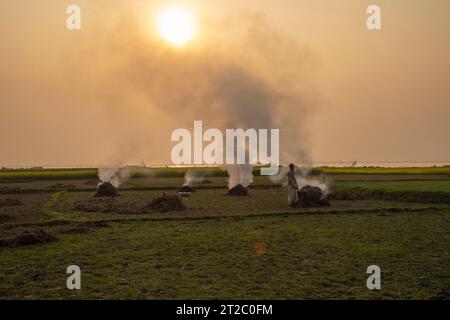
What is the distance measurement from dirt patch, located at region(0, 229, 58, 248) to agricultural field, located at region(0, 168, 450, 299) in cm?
5

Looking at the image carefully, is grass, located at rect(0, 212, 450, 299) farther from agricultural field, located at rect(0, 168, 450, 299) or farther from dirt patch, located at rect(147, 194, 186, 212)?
dirt patch, located at rect(147, 194, 186, 212)

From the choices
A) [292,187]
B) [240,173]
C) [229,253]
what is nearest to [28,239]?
[229,253]

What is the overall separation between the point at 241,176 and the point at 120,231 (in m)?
27.7

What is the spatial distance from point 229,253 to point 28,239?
8111 millimetres

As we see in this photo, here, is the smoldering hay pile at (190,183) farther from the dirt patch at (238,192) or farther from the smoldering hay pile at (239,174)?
the dirt patch at (238,192)

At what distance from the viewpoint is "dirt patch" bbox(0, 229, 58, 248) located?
17.3 meters

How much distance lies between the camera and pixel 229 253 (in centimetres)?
1561

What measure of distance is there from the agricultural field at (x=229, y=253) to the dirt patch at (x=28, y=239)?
0.05 m

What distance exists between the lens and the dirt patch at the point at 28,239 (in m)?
17.3

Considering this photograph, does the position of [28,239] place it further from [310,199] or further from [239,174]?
[239,174]

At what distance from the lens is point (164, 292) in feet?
35.8

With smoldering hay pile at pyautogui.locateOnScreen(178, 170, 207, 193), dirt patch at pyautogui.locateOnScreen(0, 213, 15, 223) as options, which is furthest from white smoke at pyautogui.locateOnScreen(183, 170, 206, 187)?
dirt patch at pyautogui.locateOnScreen(0, 213, 15, 223)

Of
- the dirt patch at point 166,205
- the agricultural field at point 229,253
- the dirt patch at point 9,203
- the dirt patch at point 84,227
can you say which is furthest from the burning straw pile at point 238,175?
the dirt patch at point 84,227
